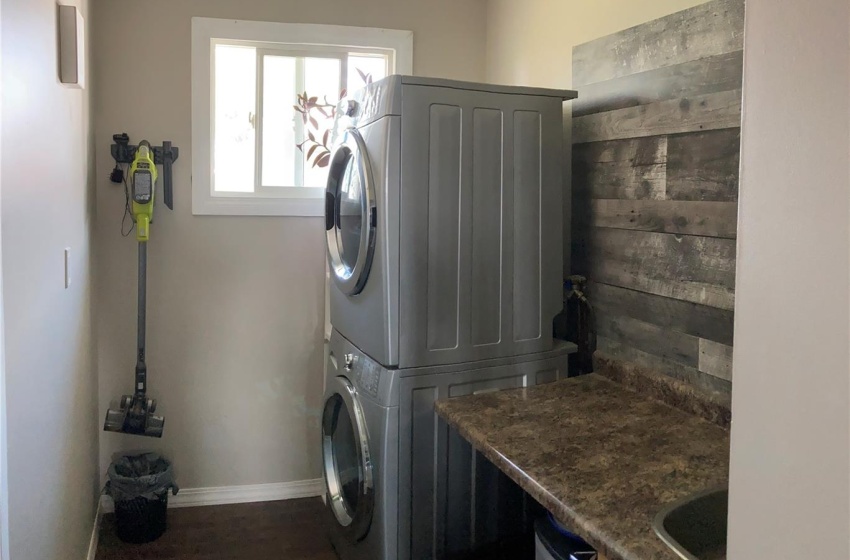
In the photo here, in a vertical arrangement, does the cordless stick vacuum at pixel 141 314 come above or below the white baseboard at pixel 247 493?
above

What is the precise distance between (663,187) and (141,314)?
6.56ft

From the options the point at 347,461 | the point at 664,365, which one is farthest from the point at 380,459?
the point at 664,365

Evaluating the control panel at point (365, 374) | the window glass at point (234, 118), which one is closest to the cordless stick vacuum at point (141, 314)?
the window glass at point (234, 118)

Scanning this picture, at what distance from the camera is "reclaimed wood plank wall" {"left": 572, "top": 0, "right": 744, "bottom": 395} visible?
180cm

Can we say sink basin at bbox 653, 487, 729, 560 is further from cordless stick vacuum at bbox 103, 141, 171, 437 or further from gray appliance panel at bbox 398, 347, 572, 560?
cordless stick vacuum at bbox 103, 141, 171, 437

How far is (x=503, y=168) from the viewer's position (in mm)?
2109

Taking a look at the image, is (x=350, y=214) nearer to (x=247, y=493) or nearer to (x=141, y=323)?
(x=141, y=323)

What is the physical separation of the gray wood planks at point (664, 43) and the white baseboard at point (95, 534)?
7.81 ft

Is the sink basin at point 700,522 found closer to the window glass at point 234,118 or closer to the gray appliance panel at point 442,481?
the gray appliance panel at point 442,481

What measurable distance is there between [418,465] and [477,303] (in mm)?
501

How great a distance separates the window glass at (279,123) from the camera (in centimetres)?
306

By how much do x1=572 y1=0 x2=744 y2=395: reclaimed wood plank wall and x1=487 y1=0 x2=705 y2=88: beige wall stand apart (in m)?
0.05

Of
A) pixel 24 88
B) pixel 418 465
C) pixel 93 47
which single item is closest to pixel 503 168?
pixel 418 465

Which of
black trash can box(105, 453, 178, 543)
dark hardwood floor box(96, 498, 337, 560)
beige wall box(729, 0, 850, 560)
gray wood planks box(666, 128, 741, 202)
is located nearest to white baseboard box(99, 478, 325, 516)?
dark hardwood floor box(96, 498, 337, 560)
